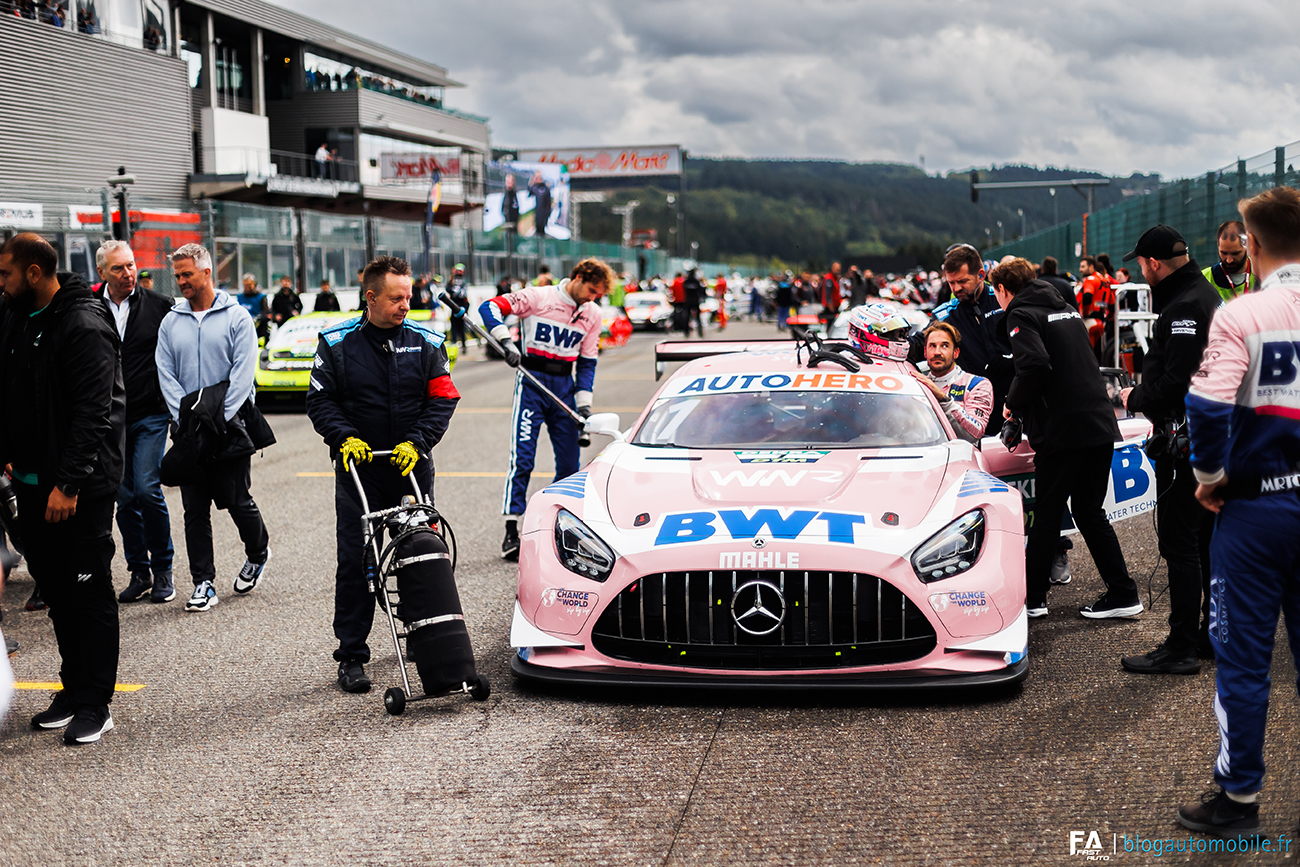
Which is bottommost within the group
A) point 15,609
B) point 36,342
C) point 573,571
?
point 15,609

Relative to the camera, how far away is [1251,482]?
3.41 meters

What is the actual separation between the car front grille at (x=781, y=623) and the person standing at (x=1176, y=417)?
A: 50.7 inches

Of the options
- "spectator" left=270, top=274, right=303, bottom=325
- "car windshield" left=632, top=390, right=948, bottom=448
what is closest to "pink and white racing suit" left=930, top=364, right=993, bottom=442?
"car windshield" left=632, top=390, right=948, bottom=448

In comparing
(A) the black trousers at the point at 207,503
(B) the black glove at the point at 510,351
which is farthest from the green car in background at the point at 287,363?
(A) the black trousers at the point at 207,503

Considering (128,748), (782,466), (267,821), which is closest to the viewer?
(267,821)

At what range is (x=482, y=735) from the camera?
14.9ft

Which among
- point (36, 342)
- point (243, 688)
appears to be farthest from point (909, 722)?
point (36, 342)

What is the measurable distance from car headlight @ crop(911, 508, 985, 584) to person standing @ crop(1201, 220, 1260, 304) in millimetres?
3238

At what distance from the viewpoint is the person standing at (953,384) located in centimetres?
657

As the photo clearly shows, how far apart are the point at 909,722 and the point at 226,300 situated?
14.4ft

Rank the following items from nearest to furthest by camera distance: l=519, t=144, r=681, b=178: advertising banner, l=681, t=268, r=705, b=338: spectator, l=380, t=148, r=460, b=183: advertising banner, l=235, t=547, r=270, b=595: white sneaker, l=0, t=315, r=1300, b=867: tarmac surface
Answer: l=0, t=315, r=1300, b=867: tarmac surface
l=235, t=547, r=270, b=595: white sneaker
l=681, t=268, r=705, b=338: spectator
l=380, t=148, r=460, b=183: advertising banner
l=519, t=144, r=681, b=178: advertising banner

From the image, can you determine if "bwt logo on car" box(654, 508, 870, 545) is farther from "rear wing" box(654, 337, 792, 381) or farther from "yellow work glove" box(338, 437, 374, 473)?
"rear wing" box(654, 337, 792, 381)

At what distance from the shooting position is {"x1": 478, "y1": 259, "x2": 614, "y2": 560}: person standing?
7887 millimetres

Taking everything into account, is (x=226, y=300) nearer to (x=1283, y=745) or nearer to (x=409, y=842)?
(x=409, y=842)
